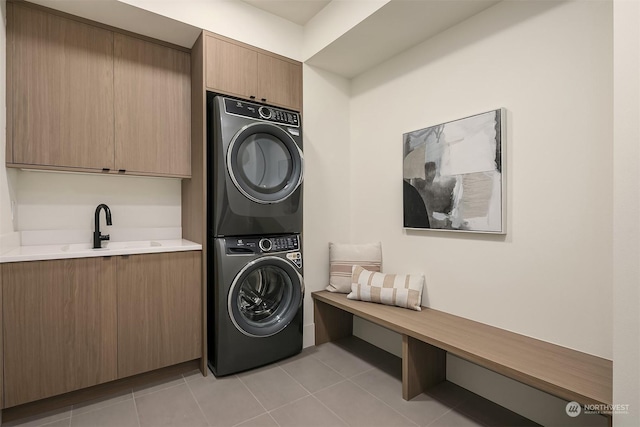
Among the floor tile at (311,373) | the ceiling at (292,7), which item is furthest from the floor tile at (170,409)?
the ceiling at (292,7)

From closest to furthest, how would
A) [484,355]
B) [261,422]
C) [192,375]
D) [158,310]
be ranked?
[484,355] → [261,422] → [158,310] → [192,375]

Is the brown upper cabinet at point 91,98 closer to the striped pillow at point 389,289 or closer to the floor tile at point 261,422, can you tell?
the striped pillow at point 389,289

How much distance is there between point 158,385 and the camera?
7.21ft

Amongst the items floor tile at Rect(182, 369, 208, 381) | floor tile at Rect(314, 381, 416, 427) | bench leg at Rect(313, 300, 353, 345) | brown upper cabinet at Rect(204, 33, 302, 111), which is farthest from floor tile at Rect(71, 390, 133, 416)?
brown upper cabinet at Rect(204, 33, 302, 111)

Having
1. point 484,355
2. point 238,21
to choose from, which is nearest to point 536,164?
point 484,355

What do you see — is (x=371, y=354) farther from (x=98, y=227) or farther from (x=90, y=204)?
(x=90, y=204)

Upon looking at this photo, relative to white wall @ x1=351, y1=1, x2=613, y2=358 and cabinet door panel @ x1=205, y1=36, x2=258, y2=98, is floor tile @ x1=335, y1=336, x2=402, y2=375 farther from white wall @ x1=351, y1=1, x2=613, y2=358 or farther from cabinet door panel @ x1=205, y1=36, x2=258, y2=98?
cabinet door panel @ x1=205, y1=36, x2=258, y2=98

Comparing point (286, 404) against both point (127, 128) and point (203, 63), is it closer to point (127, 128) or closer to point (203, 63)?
point (127, 128)

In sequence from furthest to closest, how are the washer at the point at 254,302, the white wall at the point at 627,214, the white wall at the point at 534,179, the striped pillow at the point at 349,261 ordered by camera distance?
the striped pillow at the point at 349,261 < the washer at the point at 254,302 < the white wall at the point at 534,179 < the white wall at the point at 627,214

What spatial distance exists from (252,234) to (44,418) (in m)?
1.59

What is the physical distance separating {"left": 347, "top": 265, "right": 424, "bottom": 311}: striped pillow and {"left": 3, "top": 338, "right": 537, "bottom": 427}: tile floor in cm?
53

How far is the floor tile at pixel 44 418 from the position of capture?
5.90 ft

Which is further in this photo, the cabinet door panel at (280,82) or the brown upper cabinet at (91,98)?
the cabinet door panel at (280,82)

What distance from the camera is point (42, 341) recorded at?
1.82m
